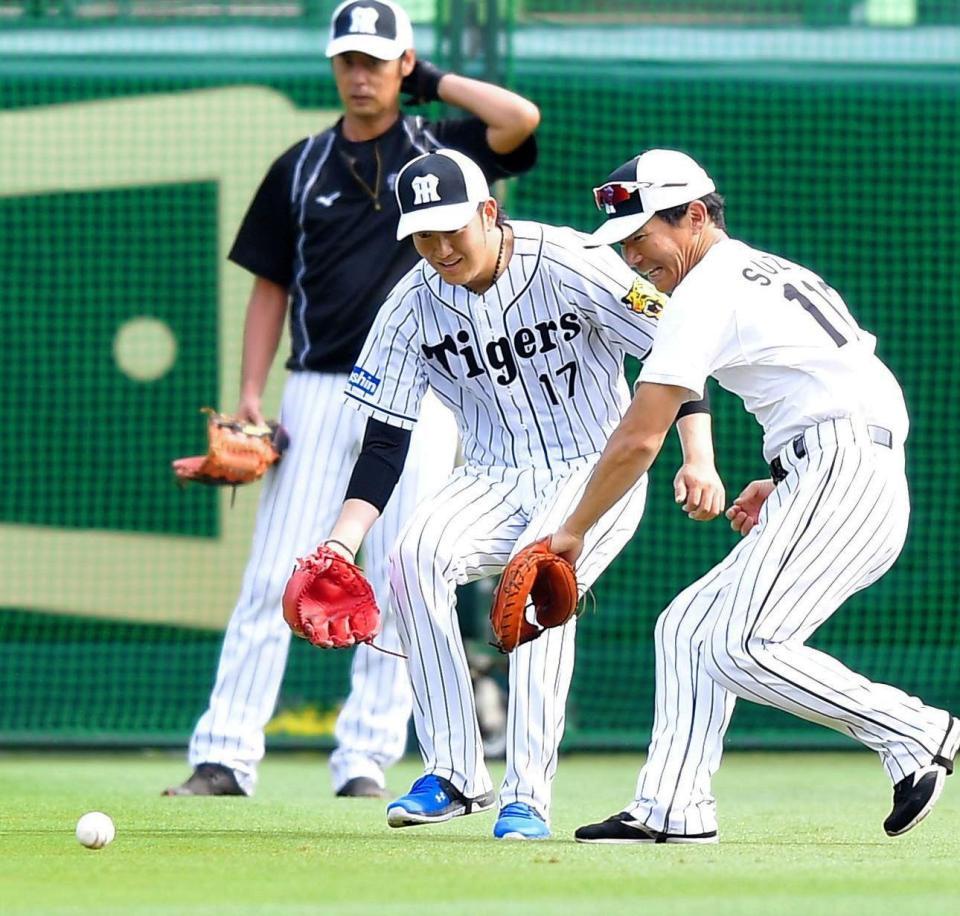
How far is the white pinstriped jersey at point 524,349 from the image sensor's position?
4695 mm

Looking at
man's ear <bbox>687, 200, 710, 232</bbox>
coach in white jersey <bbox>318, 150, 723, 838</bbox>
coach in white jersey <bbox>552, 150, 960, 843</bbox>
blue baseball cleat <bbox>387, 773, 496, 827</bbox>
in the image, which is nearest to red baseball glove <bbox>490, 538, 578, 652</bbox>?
coach in white jersey <bbox>552, 150, 960, 843</bbox>

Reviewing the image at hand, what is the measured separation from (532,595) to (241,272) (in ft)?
14.2

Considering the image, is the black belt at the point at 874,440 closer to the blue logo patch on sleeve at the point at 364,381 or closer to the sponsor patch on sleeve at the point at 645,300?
the sponsor patch on sleeve at the point at 645,300

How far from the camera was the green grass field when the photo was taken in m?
3.36

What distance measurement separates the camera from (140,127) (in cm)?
852

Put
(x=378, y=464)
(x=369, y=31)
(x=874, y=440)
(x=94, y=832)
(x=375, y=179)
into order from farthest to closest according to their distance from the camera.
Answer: (x=375, y=179) < (x=369, y=31) < (x=378, y=464) < (x=874, y=440) < (x=94, y=832)

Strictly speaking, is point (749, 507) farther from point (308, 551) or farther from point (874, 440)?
point (308, 551)

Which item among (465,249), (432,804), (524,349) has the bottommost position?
(432,804)

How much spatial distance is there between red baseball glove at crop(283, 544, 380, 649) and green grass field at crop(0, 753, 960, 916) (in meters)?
0.49

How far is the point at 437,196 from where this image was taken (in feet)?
14.8

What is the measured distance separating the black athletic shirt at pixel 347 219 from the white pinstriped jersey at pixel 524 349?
1177mm

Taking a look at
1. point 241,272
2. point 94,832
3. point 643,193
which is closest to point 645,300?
point 643,193

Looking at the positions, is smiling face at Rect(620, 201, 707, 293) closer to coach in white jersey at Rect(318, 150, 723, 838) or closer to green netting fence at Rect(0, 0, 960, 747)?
coach in white jersey at Rect(318, 150, 723, 838)

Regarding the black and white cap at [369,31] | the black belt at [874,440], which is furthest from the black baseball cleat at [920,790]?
the black and white cap at [369,31]
